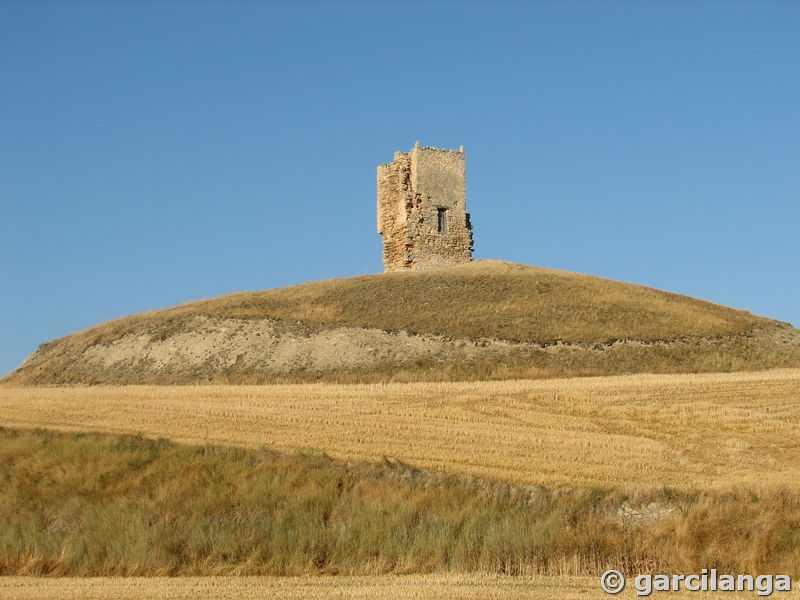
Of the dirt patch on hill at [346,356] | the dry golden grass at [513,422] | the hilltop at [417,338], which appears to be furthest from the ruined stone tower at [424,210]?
the dry golden grass at [513,422]

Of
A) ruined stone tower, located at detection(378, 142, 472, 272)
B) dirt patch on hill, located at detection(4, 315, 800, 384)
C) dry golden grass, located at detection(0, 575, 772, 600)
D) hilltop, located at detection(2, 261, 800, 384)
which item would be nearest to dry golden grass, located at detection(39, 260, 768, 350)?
hilltop, located at detection(2, 261, 800, 384)

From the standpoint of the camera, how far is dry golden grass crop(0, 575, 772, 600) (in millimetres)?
7852

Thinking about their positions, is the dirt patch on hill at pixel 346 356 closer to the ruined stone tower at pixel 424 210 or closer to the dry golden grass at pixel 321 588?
the ruined stone tower at pixel 424 210

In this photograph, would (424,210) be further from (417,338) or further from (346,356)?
(346,356)

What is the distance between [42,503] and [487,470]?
6642 mm

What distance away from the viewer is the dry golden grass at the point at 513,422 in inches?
554

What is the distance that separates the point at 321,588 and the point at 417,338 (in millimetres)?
19739

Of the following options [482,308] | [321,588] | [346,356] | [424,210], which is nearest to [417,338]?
[346,356]

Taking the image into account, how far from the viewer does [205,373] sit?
26062 mm

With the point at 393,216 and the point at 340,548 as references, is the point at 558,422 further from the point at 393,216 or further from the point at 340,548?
the point at 393,216

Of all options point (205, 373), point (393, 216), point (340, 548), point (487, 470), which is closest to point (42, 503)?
point (340, 548)

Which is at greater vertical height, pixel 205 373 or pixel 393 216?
pixel 393 216

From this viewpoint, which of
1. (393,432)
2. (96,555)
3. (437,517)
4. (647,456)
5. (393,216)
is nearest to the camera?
(96,555)

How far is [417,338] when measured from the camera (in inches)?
1101
